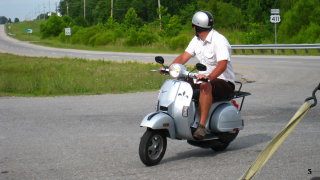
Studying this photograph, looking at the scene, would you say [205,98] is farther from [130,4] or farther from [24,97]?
[130,4]

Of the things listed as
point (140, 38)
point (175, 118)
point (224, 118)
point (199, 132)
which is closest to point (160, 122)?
point (175, 118)

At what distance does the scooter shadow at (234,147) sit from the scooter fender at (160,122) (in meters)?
0.47

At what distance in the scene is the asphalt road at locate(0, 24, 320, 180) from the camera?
684 centimetres

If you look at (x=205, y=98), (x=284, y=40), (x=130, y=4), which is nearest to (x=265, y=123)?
(x=205, y=98)

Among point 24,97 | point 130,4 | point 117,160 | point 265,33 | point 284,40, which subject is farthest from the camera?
point 130,4

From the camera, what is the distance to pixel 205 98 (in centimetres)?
736

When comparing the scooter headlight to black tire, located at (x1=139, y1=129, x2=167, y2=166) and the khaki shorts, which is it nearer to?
the khaki shorts

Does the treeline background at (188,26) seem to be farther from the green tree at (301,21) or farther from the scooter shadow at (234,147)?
the scooter shadow at (234,147)

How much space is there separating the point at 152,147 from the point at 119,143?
1562 mm

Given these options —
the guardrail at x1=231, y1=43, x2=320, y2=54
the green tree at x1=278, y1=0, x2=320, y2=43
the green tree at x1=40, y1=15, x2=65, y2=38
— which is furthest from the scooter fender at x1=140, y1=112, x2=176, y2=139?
the green tree at x1=40, y1=15, x2=65, y2=38

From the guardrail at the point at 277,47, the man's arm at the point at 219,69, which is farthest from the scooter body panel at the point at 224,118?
the guardrail at the point at 277,47

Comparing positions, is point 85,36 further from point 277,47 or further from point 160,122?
point 160,122

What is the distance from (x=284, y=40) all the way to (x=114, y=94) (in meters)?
28.3

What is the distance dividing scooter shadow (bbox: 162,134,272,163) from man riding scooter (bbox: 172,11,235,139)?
495 mm
